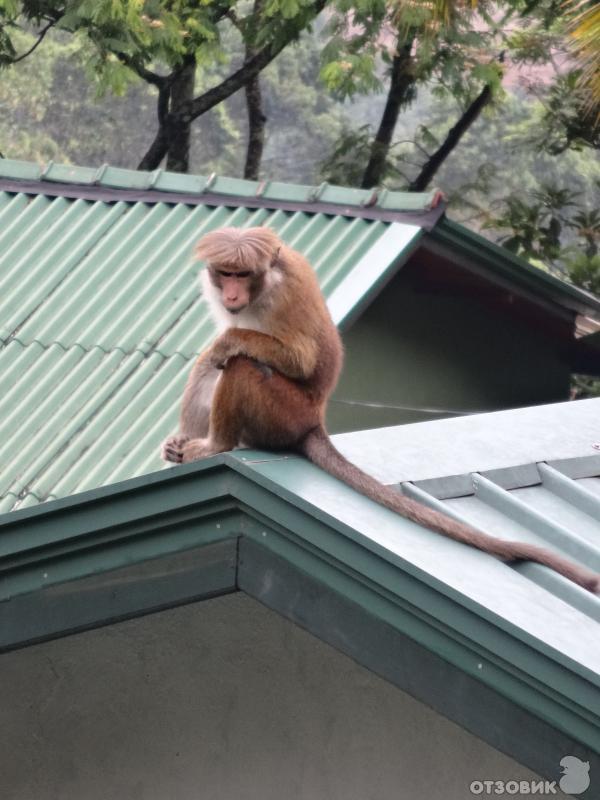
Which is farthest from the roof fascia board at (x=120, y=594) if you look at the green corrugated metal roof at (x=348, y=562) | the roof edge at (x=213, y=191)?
the roof edge at (x=213, y=191)

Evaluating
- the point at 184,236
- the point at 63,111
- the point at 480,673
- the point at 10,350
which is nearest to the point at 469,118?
the point at 184,236

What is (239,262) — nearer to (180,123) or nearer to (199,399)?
(199,399)

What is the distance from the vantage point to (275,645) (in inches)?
174

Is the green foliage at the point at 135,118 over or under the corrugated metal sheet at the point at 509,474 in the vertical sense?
over

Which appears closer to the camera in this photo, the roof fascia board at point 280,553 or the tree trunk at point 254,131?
the roof fascia board at point 280,553

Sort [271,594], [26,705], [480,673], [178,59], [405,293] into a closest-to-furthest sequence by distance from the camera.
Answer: [480,673] → [271,594] → [26,705] → [405,293] → [178,59]

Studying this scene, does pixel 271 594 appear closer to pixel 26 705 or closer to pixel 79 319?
pixel 26 705

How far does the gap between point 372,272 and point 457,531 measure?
500 cm

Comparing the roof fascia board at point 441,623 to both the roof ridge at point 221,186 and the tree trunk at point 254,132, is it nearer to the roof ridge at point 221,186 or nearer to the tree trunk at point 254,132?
the roof ridge at point 221,186

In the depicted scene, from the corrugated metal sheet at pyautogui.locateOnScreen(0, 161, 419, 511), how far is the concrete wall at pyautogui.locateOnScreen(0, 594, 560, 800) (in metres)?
3.19

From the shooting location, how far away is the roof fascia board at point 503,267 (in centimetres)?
1002

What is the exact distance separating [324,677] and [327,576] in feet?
3.17

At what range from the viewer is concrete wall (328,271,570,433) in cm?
1102
